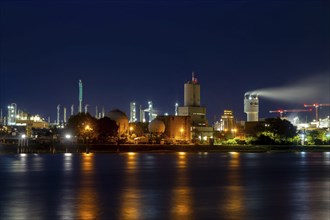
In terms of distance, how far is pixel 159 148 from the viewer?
390ft

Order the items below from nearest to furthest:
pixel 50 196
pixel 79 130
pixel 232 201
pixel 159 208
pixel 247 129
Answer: pixel 159 208 → pixel 232 201 → pixel 50 196 → pixel 79 130 → pixel 247 129

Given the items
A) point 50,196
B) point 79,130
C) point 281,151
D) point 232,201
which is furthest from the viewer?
point 79,130

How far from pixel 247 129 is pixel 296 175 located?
11590 centimetres

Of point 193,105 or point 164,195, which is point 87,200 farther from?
point 193,105

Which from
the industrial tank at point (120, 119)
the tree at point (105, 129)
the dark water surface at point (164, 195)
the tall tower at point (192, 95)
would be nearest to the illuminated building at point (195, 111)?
the tall tower at point (192, 95)

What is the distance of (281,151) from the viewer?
11806cm

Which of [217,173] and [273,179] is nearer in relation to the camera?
[273,179]

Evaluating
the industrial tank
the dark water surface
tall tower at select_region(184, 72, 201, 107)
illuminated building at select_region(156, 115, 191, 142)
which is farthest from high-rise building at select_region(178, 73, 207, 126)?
the dark water surface

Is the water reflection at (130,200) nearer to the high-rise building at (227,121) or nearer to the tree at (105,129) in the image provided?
the tree at (105,129)

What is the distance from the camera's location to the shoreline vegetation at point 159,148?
113 m

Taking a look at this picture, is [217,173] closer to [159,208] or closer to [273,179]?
[273,179]

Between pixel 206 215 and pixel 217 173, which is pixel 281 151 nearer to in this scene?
pixel 217 173

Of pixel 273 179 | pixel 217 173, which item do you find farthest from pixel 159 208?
pixel 217 173

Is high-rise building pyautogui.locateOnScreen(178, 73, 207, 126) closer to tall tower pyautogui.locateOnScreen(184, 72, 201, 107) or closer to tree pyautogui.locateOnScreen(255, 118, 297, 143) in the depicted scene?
tall tower pyautogui.locateOnScreen(184, 72, 201, 107)
